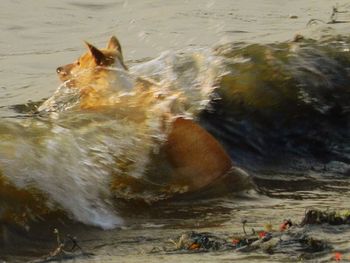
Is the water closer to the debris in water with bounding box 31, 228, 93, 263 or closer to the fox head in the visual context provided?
the debris in water with bounding box 31, 228, 93, 263

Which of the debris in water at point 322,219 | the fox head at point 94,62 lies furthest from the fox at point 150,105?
the debris in water at point 322,219

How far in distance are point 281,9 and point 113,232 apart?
670cm

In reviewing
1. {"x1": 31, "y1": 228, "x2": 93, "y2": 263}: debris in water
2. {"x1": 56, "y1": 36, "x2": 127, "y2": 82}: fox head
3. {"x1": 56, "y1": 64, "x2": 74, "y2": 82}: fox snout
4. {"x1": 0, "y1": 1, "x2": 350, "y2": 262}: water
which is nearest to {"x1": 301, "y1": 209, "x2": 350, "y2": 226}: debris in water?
{"x1": 0, "y1": 1, "x2": 350, "y2": 262}: water

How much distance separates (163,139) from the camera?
198 inches

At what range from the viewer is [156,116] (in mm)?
5219

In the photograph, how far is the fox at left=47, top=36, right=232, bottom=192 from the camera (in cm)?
498

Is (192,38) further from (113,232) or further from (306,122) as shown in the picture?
(113,232)

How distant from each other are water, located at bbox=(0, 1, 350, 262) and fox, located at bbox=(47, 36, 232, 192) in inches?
2.0

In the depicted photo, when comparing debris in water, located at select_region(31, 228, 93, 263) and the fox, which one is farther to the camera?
the fox

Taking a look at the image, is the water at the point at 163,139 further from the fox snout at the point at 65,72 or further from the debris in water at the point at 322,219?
the fox snout at the point at 65,72

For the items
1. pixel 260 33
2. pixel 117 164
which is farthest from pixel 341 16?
pixel 117 164

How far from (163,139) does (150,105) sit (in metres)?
0.42

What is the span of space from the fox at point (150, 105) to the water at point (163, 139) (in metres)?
0.05

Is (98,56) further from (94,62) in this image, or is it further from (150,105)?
(150,105)
